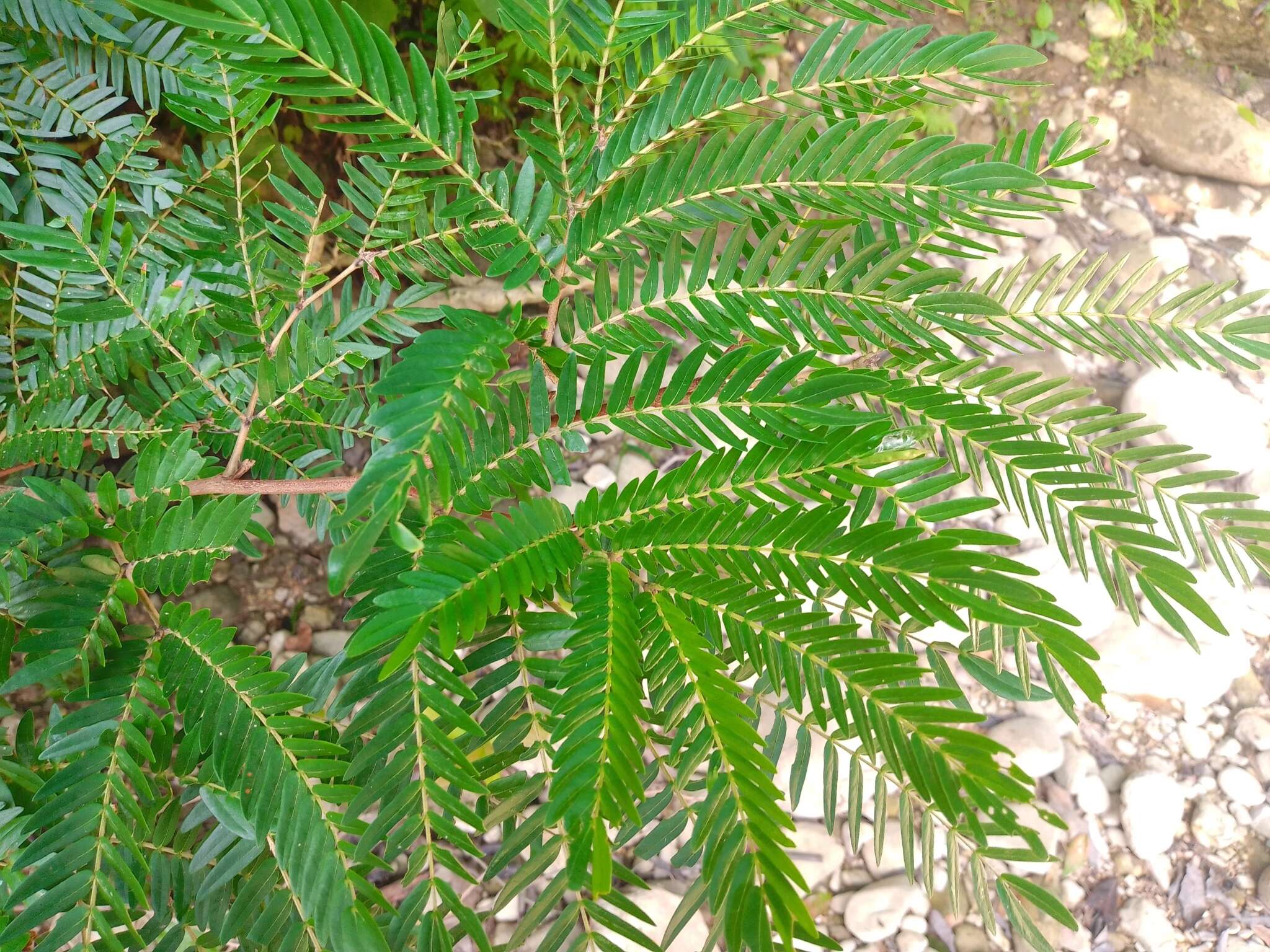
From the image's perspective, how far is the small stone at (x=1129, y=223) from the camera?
2195 millimetres

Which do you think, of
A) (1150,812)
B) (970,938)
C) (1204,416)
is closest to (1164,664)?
(1150,812)

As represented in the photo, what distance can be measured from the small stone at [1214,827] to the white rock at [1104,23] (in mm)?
2113

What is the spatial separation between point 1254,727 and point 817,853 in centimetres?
99

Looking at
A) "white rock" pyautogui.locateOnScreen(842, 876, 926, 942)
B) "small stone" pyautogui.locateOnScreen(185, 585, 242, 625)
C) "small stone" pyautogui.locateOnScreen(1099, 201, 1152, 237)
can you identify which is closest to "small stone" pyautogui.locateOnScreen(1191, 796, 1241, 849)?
"white rock" pyautogui.locateOnScreen(842, 876, 926, 942)

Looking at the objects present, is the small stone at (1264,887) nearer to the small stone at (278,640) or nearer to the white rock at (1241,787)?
the white rock at (1241,787)

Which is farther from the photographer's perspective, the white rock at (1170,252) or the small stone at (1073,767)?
the white rock at (1170,252)

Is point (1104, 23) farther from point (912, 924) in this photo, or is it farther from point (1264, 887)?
point (912, 924)

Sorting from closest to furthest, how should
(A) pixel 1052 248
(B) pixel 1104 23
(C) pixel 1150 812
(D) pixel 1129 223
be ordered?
(C) pixel 1150 812, (A) pixel 1052 248, (D) pixel 1129 223, (B) pixel 1104 23

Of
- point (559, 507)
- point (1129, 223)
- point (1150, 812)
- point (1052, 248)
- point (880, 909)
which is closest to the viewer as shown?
point (559, 507)

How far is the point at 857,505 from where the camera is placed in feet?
2.10

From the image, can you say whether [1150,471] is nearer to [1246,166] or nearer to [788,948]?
[788,948]

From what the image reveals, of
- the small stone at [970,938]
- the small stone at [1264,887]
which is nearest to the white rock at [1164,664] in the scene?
the small stone at [1264,887]

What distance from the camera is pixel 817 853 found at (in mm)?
1483


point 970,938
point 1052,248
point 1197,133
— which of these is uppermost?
point 1197,133
